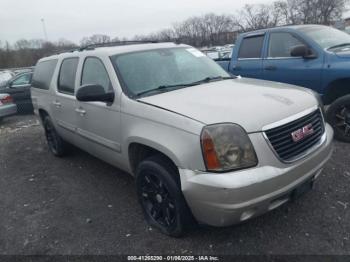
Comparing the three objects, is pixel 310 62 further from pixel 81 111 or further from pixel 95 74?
pixel 81 111

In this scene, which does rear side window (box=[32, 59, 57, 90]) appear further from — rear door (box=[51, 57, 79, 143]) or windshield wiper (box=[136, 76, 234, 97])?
windshield wiper (box=[136, 76, 234, 97])

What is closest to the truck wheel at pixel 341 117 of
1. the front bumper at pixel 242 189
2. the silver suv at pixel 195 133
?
the silver suv at pixel 195 133

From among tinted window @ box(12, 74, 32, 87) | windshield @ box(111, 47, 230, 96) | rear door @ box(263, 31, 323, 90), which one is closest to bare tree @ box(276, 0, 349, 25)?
tinted window @ box(12, 74, 32, 87)

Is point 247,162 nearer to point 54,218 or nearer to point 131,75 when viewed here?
point 131,75

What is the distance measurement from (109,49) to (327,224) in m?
3.03

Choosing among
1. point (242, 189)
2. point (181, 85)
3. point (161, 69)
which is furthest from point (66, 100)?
point (242, 189)

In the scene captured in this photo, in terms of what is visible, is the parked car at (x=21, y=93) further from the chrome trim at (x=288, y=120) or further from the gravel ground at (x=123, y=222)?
the chrome trim at (x=288, y=120)

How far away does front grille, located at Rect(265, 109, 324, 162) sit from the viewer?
105 inches

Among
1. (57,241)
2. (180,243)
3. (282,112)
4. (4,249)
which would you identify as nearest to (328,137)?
(282,112)

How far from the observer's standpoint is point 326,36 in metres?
5.46

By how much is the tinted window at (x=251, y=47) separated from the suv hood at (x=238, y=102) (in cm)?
264

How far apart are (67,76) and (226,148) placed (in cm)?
309

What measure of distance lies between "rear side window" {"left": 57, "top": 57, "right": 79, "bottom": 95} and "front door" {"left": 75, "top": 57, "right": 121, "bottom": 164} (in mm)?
335

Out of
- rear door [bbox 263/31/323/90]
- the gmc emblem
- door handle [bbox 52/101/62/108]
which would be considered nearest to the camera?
the gmc emblem
